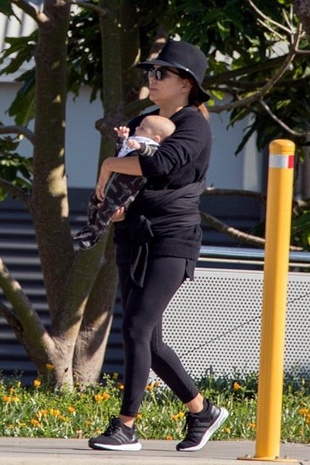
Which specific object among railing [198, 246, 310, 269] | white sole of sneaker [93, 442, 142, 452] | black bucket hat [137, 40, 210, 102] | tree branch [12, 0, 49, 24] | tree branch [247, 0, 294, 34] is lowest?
white sole of sneaker [93, 442, 142, 452]

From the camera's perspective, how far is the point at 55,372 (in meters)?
7.85

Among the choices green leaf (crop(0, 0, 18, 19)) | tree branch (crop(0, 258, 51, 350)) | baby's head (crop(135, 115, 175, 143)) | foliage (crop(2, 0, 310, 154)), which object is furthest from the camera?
tree branch (crop(0, 258, 51, 350))

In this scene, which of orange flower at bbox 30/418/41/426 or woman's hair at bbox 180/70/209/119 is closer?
woman's hair at bbox 180/70/209/119

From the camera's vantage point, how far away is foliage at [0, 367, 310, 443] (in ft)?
19.3

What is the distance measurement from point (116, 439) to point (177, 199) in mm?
989

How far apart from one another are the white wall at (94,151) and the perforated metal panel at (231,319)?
5.45 meters

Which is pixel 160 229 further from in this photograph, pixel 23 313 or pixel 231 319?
pixel 23 313

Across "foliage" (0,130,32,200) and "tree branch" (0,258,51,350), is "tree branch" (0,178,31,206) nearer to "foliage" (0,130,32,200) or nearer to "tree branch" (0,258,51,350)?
"foliage" (0,130,32,200)

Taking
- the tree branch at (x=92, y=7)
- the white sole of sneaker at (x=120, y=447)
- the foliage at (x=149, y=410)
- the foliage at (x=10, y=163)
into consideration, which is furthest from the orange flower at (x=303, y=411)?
the foliage at (x=10, y=163)

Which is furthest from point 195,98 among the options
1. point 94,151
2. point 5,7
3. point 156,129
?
point 94,151

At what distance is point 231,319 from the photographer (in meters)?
7.38

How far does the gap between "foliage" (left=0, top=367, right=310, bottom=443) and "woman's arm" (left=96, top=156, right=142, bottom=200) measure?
141cm

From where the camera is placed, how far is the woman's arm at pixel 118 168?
4767 millimetres

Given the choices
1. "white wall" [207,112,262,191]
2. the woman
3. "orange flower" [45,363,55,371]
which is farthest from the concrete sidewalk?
"white wall" [207,112,262,191]
